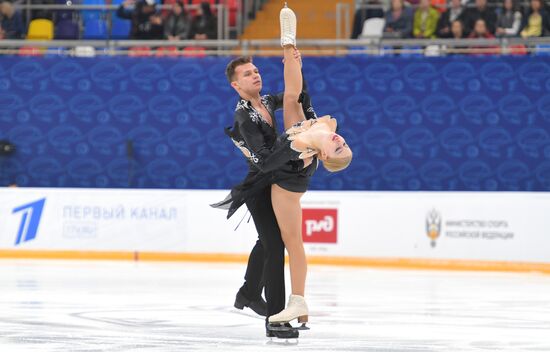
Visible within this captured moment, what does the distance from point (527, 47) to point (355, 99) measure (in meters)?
2.20

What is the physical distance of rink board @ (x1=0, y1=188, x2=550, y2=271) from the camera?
11.7 metres

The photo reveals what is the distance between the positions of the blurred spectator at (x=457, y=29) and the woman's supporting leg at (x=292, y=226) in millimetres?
8242

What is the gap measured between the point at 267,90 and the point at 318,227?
6.71ft

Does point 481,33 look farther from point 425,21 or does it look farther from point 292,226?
point 292,226

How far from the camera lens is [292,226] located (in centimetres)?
548

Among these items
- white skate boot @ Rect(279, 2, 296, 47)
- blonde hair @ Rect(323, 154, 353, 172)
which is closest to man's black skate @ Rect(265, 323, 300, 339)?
blonde hair @ Rect(323, 154, 353, 172)

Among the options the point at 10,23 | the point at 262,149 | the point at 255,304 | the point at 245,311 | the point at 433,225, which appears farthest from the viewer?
the point at 10,23

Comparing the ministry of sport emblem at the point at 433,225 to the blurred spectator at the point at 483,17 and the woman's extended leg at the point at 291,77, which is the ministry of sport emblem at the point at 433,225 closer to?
the blurred spectator at the point at 483,17

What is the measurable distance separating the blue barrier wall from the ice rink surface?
2.04 meters

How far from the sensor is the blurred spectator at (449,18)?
13352 mm

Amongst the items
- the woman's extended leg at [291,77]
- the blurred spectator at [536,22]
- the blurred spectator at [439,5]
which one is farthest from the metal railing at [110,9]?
the woman's extended leg at [291,77]

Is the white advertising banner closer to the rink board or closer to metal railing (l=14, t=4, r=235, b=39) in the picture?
the rink board

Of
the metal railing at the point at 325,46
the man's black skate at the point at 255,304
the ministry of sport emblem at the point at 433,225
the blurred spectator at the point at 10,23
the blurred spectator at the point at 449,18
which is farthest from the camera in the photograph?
the blurred spectator at the point at 10,23

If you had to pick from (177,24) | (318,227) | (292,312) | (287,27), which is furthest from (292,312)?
(177,24)
